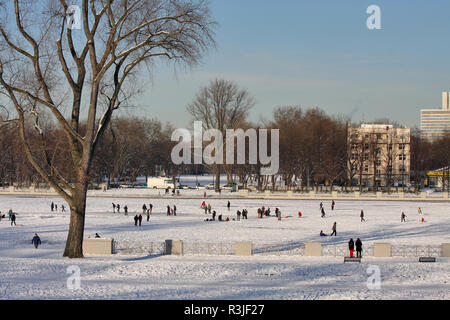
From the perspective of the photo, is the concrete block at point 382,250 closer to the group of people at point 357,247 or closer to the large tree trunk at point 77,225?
the group of people at point 357,247

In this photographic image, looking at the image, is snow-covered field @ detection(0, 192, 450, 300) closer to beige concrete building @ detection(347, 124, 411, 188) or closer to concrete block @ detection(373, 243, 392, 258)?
concrete block @ detection(373, 243, 392, 258)

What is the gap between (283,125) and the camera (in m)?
103

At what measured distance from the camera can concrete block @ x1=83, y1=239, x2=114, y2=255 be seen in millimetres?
26141

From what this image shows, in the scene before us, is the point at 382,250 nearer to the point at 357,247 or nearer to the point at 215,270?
the point at 357,247

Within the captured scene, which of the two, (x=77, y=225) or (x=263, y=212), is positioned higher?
(x=77, y=225)

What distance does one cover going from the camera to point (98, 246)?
2630cm

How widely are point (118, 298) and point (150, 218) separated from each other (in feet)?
104

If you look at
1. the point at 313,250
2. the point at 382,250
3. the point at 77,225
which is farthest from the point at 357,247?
the point at 77,225

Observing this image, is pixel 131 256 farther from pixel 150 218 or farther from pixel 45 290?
pixel 150 218

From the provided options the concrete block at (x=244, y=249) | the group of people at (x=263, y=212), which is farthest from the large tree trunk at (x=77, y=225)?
the group of people at (x=263, y=212)

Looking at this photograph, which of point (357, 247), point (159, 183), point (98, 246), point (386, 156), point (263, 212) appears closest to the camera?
point (357, 247)

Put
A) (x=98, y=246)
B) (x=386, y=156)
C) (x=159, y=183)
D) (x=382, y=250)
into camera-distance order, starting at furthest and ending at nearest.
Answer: (x=386, y=156) → (x=159, y=183) → (x=98, y=246) → (x=382, y=250)

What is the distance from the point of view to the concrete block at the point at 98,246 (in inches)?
1029
